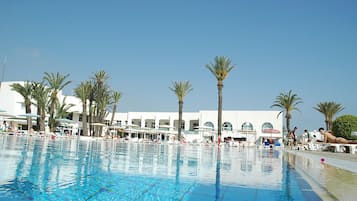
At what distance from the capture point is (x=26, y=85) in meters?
39.7

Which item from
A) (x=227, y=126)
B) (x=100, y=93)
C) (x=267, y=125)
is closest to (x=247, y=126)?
(x=267, y=125)

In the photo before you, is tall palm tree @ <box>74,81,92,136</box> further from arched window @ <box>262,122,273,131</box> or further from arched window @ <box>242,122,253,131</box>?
arched window @ <box>262,122,273,131</box>

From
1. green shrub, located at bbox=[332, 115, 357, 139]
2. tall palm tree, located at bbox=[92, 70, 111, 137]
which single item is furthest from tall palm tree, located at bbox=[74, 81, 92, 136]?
green shrub, located at bbox=[332, 115, 357, 139]

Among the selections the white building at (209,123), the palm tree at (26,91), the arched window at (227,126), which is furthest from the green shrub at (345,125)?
the palm tree at (26,91)

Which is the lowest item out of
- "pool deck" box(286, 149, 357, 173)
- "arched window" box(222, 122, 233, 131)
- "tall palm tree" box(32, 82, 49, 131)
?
"pool deck" box(286, 149, 357, 173)

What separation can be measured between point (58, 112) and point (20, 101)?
5.96 meters

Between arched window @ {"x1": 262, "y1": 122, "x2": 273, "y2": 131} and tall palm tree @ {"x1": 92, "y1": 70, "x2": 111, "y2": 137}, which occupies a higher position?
tall palm tree @ {"x1": 92, "y1": 70, "x2": 111, "y2": 137}

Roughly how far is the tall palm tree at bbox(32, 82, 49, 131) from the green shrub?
109ft

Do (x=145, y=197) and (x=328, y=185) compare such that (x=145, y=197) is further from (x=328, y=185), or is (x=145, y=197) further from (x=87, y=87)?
(x=87, y=87)

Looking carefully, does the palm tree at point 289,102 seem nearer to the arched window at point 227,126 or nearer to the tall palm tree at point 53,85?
the arched window at point 227,126

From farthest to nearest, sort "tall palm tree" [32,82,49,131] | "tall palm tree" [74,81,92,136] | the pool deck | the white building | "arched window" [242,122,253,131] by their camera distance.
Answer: "arched window" [242,122,253,131], the white building, "tall palm tree" [74,81,92,136], "tall palm tree" [32,82,49,131], the pool deck

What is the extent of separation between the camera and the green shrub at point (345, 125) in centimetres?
2042

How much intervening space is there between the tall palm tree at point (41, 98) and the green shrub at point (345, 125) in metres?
33.1

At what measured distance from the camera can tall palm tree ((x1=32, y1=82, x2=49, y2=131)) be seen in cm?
3909
